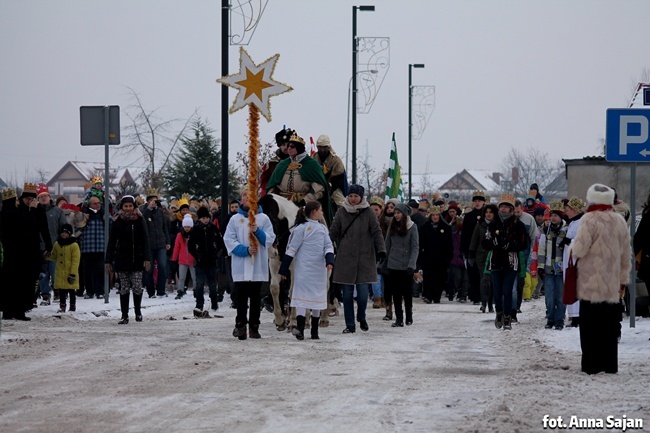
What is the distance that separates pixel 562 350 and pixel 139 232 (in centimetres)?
708

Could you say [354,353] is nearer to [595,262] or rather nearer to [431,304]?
[595,262]

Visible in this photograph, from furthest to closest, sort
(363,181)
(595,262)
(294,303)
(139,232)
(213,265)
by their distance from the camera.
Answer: (363,181) < (213,265) < (139,232) < (294,303) < (595,262)

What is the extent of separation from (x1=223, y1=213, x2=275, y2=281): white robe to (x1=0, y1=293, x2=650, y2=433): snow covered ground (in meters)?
0.82

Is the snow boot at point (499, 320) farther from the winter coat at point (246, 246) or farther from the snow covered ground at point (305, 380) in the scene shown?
the winter coat at point (246, 246)

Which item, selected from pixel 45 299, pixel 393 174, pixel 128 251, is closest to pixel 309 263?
pixel 128 251

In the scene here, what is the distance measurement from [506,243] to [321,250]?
3216 millimetres

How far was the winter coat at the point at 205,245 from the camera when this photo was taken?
22250mm

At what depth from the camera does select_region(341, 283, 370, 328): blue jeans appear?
17125 mm

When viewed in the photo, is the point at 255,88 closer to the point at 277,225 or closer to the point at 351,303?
the point at 277,225

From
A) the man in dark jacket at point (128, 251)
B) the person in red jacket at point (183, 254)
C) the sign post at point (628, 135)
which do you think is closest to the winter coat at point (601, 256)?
the sign post at point (628, 135)

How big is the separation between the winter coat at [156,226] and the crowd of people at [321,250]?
0.03 m

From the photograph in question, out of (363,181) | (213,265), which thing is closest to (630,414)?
(213,265)

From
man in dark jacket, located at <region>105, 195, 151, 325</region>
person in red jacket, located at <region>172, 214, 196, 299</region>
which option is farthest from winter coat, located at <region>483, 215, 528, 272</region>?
person in red jacket, located at <region>172, 214, 196, 299</region>

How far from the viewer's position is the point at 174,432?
8.28 m
